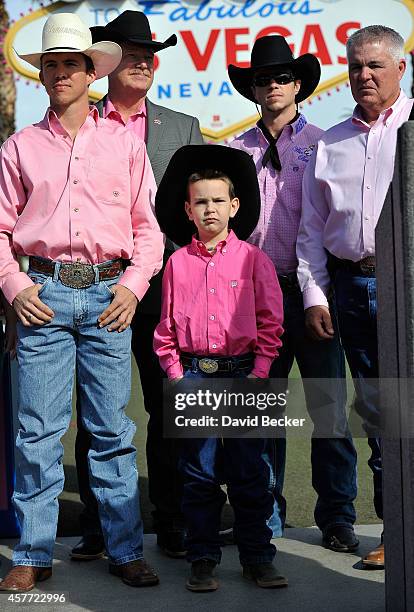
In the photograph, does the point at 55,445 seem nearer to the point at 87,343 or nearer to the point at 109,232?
the point at 87,343

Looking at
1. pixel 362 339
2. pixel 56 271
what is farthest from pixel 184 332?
pixel 362 339

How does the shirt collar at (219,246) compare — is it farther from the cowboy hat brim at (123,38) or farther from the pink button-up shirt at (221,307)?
the cowboy hat brim at (123,38)

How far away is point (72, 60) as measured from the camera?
3.79 m

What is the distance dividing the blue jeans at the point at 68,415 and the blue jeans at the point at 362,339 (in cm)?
82

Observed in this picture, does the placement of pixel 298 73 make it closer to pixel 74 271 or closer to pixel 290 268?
pixel 290 268

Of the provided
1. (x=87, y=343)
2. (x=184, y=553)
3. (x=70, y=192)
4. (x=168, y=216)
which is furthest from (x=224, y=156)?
(x=184, y=553)

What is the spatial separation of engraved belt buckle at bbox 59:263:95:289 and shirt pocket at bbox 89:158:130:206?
25cm

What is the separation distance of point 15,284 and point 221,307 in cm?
70

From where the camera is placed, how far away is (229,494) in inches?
145

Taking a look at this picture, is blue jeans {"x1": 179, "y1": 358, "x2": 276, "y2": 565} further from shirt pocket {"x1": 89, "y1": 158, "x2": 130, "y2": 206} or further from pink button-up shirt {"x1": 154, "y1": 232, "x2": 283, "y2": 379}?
shirt pocket {"x1": 89, "y1": 158, "x2": 130, "y2": 206}

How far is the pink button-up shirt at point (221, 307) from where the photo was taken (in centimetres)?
368

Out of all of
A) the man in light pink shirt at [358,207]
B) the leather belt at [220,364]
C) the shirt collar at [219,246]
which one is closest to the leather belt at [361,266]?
the man in light pink shirt at [358,207]

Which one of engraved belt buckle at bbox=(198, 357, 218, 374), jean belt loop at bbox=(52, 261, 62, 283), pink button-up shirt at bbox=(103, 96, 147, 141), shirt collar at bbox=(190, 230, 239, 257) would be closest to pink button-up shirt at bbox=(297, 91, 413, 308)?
shirt collar at bbox=(190, 230, 239, 257)

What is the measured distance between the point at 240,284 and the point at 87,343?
0.56 m
